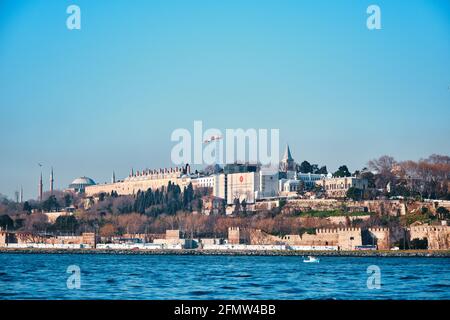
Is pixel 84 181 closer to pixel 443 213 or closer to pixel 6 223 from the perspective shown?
pixel 6 223

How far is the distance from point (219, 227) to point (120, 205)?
18.0 meters

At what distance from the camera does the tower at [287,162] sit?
102938 millimetres

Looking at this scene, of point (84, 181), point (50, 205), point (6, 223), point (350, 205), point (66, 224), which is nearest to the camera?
point (350, 205)

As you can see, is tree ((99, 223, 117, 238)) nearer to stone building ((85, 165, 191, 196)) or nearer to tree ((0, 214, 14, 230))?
tree ((0, 214, 14, 230))

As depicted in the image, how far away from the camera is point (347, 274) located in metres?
34.2

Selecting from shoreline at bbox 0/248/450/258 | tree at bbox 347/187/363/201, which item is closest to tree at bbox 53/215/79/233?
shoreline at bbox 0/248/450/258

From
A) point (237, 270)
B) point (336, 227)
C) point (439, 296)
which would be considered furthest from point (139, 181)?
point (439, 296)

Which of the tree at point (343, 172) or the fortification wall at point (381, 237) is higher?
the tree at point (343, 172)

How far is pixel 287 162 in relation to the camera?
106 m

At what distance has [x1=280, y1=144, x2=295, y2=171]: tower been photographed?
102938 millimetres

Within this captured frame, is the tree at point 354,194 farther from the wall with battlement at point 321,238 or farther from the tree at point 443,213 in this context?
the tree at point 443,213

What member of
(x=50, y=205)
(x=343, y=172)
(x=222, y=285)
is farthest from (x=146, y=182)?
(x=222, y=285)

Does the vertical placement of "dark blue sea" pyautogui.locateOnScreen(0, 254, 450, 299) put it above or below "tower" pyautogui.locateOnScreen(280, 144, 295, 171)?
below

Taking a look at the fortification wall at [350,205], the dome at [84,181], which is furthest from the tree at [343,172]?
the dome at [84,181]
